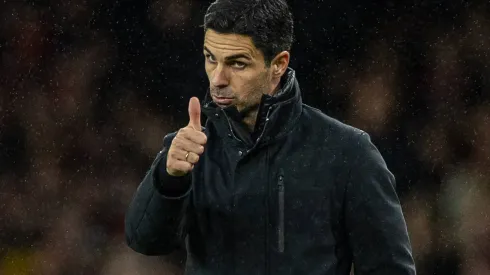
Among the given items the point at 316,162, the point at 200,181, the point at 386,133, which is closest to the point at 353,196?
the point at 316,162

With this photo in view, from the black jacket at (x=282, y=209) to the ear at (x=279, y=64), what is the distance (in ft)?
0.09

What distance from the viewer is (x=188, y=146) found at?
5.83 feet

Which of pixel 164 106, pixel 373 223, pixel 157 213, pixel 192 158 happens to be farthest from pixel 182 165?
pixel 164 106

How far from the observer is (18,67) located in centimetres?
A: 388

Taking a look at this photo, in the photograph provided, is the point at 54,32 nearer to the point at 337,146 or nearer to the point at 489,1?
A: the point at 489,1

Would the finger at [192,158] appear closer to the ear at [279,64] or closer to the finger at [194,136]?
the finger at [194,136]

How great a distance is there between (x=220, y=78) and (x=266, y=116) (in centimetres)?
11

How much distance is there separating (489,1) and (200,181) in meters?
2.09

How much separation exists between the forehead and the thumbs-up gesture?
144mm

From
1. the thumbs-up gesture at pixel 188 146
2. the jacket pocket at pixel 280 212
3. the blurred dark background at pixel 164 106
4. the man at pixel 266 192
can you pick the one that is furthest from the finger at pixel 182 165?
the blurred dark background at pixel 164 106

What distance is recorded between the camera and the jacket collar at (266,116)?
1.93 meters

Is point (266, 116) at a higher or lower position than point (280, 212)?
higher

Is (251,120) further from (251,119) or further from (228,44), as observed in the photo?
(228,44)

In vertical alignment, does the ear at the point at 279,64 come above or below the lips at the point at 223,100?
above
